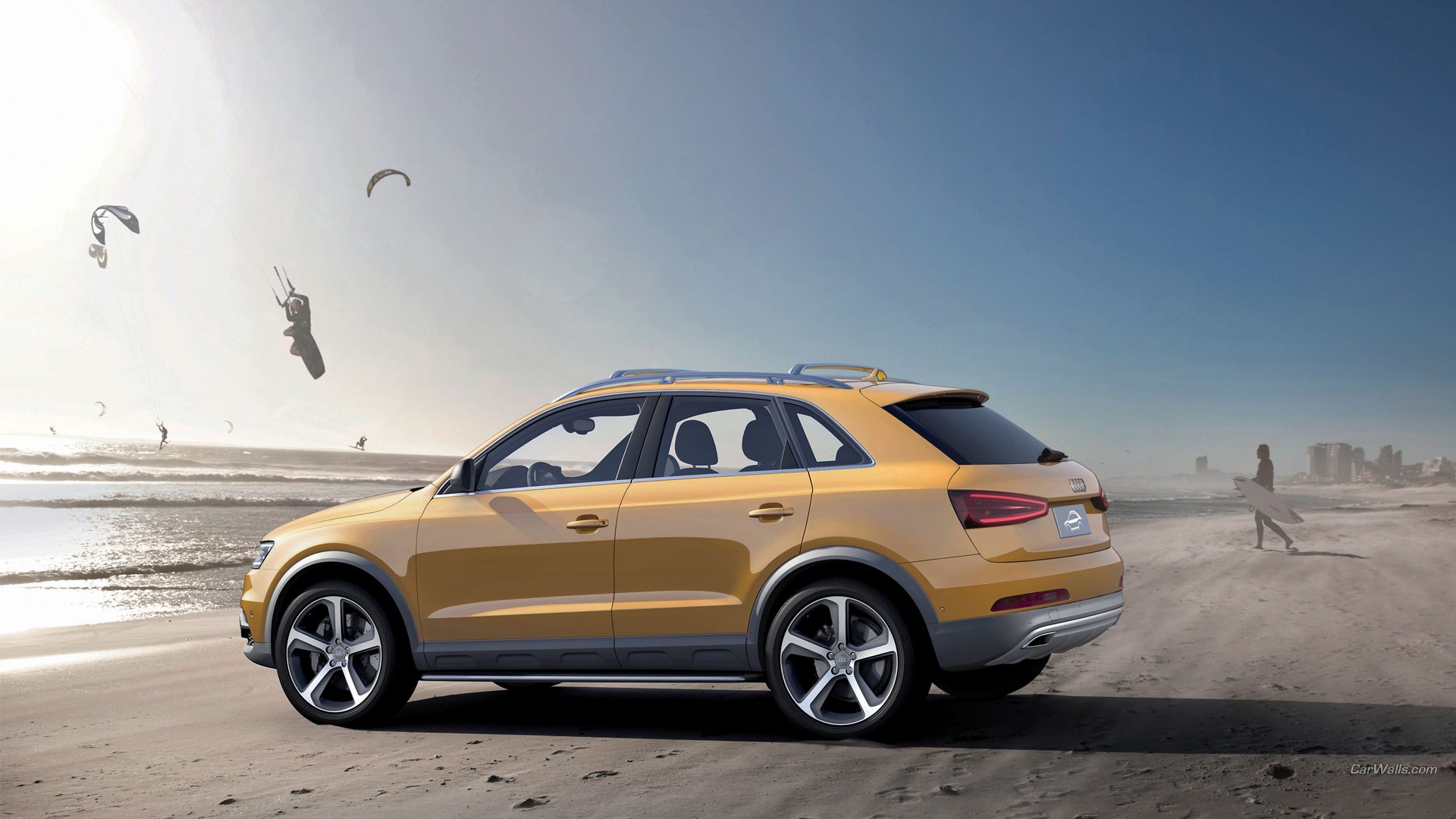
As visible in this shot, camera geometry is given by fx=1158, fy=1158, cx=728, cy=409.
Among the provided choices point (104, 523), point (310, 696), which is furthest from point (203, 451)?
point (310, 696)

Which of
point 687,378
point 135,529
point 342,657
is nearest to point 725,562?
point 687,378

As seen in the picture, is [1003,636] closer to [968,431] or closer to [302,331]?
[968,431]

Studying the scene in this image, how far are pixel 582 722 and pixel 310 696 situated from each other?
1558 mm

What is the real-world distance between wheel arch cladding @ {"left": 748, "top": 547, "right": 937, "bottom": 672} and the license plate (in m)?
0.74

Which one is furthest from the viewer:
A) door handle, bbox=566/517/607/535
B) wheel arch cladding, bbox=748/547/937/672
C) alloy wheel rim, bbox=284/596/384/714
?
alloy wheel rim, bbox=284/596/384/714

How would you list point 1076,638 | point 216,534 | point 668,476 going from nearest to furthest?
point 1076,638
point 668,476
point 216,534

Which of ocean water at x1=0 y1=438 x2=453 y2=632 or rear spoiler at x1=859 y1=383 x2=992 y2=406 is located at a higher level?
rear spoiler at x1=859 y1=383 x2=992 y2=406

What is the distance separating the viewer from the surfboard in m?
20.2

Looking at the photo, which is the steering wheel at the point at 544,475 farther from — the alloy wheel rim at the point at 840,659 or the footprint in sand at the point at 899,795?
the footprint in sand at the point at 899,795

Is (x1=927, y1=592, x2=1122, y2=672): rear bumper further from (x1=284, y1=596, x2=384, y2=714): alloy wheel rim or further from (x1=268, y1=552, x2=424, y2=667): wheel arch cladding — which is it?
(x1=284, y1=596, x2=384, y2=714): alloy wheel rim

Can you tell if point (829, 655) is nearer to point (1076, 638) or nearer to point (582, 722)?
point (1076, 638)

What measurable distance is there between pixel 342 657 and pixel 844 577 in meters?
2.99

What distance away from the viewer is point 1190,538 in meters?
22.3

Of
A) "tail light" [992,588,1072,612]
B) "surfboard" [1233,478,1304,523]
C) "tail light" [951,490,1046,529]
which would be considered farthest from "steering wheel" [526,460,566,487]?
"surfboard" [1233,478,1304,523]
